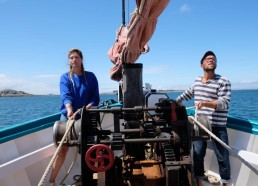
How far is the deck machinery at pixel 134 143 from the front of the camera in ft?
7.31

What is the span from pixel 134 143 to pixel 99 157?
326 mm

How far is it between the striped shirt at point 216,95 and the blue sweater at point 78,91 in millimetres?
1400

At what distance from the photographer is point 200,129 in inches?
104

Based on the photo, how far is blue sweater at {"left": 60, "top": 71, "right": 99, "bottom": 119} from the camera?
3420 mm

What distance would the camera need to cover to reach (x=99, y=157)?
2.20 meters

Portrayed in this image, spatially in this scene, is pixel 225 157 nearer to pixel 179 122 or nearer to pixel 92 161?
pixel 179 122

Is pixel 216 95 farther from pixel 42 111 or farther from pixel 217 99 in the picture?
pixel 42 111

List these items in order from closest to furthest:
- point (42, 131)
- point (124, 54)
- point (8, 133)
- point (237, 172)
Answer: point (124, 54) < point (8, 133) < point (237, 172) < point (42, 131)

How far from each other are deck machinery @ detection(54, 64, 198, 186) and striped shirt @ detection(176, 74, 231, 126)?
88 centimetres

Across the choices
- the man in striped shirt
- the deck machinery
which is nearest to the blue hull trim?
the man in striped shirt

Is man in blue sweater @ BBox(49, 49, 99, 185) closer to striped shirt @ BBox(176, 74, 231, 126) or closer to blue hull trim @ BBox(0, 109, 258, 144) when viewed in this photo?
blue hull trim @ BBox(0, 109, 258, 144)

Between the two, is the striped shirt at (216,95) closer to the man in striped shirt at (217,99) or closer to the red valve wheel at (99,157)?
the man in striped shirt at (217,99)

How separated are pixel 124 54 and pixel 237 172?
7.26ft

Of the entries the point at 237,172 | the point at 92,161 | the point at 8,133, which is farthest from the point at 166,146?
the point at 8,133
